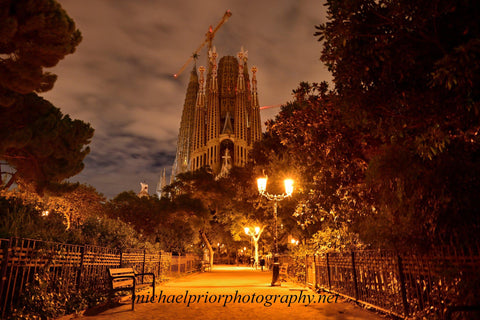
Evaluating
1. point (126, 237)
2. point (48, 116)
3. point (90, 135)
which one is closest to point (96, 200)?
point (90, 135)

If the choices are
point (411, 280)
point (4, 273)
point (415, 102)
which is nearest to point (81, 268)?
point (4, 273)

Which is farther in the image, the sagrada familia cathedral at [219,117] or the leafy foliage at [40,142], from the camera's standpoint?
the sagrada familia cathedral at [219,117]

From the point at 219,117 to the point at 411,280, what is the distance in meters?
121

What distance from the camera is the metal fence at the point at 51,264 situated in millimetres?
4949

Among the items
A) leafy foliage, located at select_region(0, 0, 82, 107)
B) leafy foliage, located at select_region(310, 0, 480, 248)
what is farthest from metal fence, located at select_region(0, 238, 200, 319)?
leafy foliage, located at select_region(0, 0, 82, 107)

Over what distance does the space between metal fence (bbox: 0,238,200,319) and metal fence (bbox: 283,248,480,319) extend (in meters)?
5.88

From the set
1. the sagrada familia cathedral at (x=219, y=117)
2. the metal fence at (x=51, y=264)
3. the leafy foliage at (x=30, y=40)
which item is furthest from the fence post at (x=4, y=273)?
the sagrada familia cathedral at (x=219, y=117)

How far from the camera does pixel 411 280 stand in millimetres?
5438

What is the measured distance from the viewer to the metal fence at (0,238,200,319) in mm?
4949

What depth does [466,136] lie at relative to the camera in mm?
4719

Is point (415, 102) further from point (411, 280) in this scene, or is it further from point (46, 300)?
point (46, 300)

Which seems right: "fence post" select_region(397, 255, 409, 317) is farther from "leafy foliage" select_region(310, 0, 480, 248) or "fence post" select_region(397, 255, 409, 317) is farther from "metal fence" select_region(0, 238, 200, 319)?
"metal fence" select_region(0, 238, 200, 319)

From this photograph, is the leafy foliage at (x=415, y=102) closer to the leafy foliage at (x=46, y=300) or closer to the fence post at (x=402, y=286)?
the fence post at (x=402, y=286)

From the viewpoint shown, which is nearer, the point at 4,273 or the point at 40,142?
the point at 4,273
